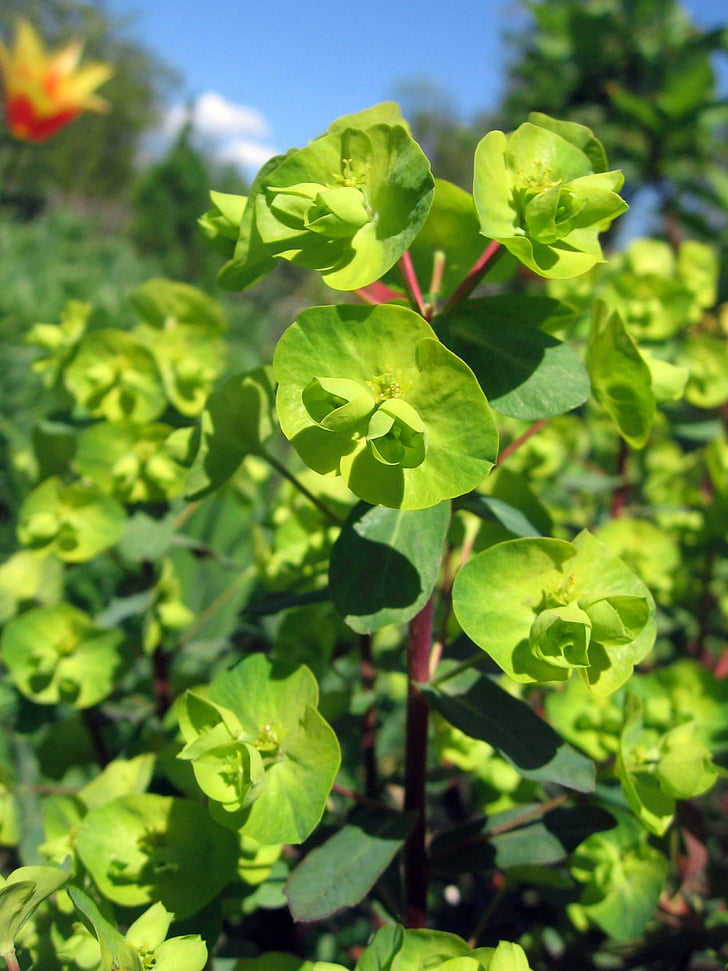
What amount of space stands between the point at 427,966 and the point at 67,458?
45.0 inches

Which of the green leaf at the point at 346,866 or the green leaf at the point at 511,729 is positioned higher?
the green leaf at the point at 511,729

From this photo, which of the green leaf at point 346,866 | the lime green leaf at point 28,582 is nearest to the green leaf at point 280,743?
the green leaf at point 346,866

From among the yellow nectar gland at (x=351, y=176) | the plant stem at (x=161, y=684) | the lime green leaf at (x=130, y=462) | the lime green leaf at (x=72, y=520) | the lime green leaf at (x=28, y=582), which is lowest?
the plant stem at (x=161, y=684)

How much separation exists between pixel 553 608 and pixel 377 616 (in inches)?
6.9

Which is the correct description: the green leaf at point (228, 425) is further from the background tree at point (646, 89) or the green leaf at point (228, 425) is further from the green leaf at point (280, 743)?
the background tree at point (646, 89)

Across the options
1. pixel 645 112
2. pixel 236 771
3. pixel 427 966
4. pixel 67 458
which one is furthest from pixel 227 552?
pixel 645 112

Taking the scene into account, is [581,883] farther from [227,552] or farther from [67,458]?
[227,552]

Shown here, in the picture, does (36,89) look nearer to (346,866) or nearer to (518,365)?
(518,365)

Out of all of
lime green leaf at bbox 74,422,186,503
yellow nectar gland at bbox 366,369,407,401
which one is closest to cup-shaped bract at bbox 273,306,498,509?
yellow nectar gland at bbox 366,369,407,401

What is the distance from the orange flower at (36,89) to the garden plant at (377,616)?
6.56 m

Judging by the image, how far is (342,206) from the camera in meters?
0.70

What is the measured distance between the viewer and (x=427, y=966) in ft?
2.19

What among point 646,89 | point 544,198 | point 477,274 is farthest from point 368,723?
point 646,89

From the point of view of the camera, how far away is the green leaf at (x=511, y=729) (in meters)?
0.80
